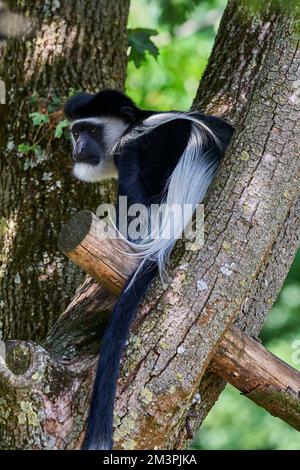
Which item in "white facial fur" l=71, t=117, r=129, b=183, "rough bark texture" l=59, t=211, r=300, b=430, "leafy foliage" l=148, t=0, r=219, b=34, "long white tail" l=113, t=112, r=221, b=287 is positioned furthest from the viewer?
"leafy foliage" l=148, t=0, r=219, b=34

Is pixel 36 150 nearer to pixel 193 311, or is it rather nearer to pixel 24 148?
pixel 24 148

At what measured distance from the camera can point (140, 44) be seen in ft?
14.1

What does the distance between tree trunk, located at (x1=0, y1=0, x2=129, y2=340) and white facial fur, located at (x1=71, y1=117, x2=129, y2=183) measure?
72mm

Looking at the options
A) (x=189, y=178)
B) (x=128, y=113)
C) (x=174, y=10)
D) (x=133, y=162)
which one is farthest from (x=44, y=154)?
(x=174, y=10)

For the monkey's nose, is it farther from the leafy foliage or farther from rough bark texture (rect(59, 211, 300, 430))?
the leafy foliage

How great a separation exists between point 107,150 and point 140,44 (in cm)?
91

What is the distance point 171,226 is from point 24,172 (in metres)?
0.84

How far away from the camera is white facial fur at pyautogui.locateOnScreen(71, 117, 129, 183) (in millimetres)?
3461

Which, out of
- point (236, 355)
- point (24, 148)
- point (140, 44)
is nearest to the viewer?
point (236, 355)

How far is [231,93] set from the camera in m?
3.19

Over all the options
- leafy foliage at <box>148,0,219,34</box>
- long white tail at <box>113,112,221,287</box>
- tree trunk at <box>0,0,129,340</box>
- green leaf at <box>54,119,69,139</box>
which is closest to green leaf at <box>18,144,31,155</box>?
tree trunk at <box>0,0,129,340</box>
